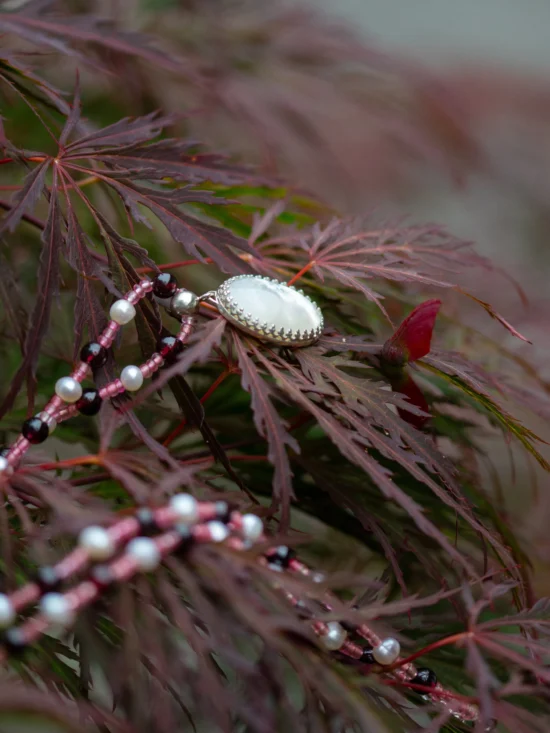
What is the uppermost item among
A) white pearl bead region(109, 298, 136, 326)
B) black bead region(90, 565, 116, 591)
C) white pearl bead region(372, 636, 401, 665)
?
white pearl bead region(109, 298, 136, 326)

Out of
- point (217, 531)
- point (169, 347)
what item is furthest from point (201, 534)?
point (169, 347)

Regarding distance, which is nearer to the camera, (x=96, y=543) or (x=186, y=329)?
(x=96, y=543)

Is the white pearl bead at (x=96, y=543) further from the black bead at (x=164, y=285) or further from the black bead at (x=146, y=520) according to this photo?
the black bead at (x=164, y=285)

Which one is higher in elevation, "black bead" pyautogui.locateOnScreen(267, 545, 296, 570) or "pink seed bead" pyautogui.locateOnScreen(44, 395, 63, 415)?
"pink seed bead" pyautogui.locateOnScreen(44, 395, 63, 415)

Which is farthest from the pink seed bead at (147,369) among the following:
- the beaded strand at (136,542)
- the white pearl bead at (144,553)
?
the white pearl bead at (144,553)

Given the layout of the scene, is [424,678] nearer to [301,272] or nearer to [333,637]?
[333,637]

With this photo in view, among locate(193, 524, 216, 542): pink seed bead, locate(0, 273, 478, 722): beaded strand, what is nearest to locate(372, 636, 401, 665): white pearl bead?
locate(0, 273, 478, 722): beaded strand

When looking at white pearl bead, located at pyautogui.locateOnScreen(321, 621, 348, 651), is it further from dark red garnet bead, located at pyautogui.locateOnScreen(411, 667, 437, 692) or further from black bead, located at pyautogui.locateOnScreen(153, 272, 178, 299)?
black bead, located at pyautogui.locateOnScreen(153, 272, 178, 299)
